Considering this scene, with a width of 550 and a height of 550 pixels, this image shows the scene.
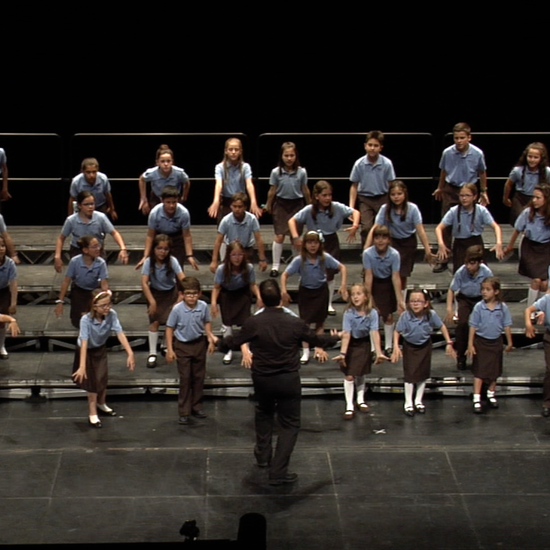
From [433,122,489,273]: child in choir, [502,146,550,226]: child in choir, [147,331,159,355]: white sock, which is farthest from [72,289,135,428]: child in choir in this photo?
[502,146,550,226]: child in choir

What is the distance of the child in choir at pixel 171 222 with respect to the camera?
10.8 m

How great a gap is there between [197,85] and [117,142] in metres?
1.11

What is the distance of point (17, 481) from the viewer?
8711 millimetres

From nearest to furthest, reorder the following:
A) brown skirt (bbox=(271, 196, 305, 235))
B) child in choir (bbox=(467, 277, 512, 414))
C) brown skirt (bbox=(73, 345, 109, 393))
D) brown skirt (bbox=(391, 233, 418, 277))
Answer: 1. brown skirt (bbox=(73, 345, 109, 393))
2. child in choir (bbox=(467, 277, 512, 414))
3. brown skirt (bbox=(391, 233, 418, 277))
4. brown skirt (bbox=(271, 196, 305, 235))

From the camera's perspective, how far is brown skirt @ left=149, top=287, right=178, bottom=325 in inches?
415

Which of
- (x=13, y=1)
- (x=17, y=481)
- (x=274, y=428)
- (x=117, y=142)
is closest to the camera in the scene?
(x=17, y=481)

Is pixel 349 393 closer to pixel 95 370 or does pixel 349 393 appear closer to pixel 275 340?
pixel 275 340

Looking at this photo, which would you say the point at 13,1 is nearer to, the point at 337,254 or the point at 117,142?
the point at 117,142

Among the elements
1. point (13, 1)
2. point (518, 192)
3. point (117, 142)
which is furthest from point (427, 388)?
point (13, 1)

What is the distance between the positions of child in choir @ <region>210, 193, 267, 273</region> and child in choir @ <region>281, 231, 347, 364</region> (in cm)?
52

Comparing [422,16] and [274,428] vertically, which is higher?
[422,16]

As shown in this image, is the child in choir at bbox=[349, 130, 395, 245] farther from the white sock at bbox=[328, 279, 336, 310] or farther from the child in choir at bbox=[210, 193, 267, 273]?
the child in choir at bbox=[210, 193, 267, 273]

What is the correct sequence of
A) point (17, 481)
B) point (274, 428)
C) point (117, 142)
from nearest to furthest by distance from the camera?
1. point (17, 481)
2. point (274, 428)
3. point (117, 142)

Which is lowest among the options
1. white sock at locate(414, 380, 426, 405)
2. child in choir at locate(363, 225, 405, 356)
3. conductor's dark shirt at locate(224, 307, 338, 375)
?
white sock at locate(414, 380, 426, 405)
